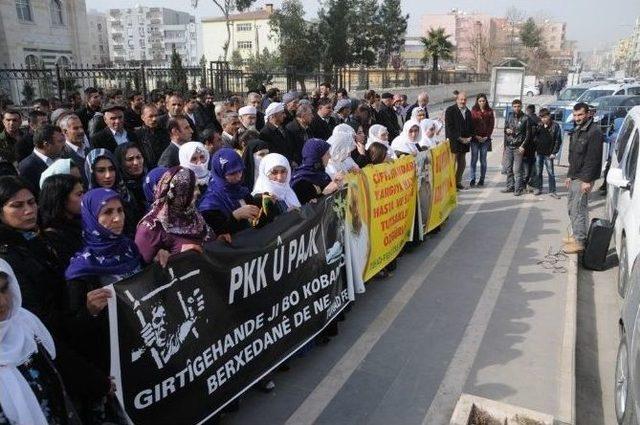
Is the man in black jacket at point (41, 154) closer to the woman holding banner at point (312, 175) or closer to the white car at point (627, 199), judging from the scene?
the woman holding banner at point (312, 175)

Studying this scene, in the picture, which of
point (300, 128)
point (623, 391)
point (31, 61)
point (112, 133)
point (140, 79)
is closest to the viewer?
point (623, 391)

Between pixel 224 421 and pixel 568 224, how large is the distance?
6677 millimetres

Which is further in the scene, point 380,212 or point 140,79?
point 140,79

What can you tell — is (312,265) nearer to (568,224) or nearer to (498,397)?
(498,397)

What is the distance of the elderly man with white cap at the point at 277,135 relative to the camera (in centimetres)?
664

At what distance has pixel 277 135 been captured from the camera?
6727 mm

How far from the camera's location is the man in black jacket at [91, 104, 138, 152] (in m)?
5.82

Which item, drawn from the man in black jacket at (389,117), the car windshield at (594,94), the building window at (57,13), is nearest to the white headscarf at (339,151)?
the man in black jacket at (389,117)

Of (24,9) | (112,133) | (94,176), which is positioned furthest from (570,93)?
(24,9)

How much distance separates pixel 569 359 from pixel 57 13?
119 feet

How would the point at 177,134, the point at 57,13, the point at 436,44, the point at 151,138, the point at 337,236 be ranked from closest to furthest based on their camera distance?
the point at 337,236 < the point at 177,134 < the point at 151,138 < the point at 57,13 < the point at 436,44

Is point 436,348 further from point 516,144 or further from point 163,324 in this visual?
point 516,144

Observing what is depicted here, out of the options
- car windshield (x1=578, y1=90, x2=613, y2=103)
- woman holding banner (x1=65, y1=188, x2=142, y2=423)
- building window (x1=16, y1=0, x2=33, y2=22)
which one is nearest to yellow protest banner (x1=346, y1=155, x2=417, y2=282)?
woman holding banner (x1=65, y1=188, x2=142, y2=423)

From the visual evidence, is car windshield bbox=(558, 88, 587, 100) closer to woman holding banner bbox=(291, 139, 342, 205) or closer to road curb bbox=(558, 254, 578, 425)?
road curb bbox=(558, 254, 578, 425)
